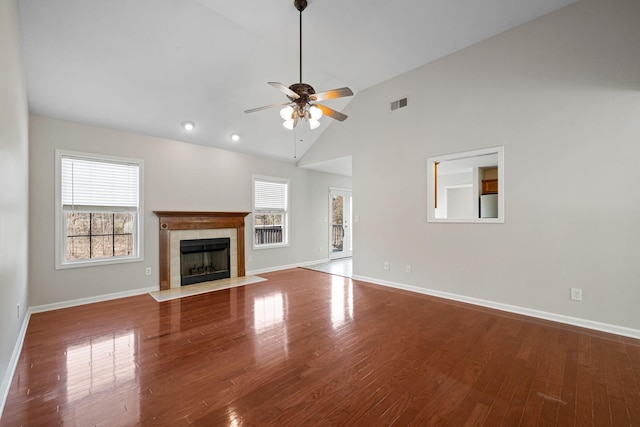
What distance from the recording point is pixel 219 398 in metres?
1.97

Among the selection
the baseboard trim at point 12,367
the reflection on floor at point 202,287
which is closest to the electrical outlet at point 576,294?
the reflection on floor at point 202,287

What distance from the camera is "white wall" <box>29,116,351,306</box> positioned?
12.5 feet

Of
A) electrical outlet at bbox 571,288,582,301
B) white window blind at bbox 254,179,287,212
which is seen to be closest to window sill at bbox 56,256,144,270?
white window blind at bbox 254,179,287,212

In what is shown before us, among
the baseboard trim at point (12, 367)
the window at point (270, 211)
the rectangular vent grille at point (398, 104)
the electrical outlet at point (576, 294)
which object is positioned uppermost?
the rectangular vent grille at point (398, 104)

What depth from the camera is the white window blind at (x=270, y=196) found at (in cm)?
636

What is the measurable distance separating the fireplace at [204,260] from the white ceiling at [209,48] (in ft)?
6.89

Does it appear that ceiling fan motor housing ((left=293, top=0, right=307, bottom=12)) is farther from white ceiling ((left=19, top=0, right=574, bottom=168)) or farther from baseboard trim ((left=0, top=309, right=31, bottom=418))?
baseboard trim ((left=0, top=309, right=31, bottom=418))

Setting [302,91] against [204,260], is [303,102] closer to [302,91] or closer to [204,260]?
[302,91]

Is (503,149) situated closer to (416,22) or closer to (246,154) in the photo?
(416,22)

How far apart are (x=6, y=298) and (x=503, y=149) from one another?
540 cm

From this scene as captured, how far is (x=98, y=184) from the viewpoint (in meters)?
4.33

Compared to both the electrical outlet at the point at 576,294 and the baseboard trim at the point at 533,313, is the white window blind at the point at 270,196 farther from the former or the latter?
the electrical outlet at the point at 576,294

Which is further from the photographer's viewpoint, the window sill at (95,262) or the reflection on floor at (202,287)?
the reflection on floor at (202,287)

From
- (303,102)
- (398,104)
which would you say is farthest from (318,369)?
(398,104)
